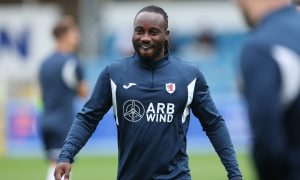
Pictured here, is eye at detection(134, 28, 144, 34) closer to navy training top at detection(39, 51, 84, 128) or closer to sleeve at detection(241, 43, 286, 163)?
sleeve at detection(241, 43, 286, 163)

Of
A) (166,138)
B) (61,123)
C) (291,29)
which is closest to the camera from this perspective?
(291,29)

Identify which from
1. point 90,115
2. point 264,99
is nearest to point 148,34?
point 90,115

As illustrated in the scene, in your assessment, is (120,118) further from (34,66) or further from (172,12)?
(172,12)

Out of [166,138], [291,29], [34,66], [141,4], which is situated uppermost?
[141,4]

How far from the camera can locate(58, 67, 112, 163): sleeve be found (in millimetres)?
6977

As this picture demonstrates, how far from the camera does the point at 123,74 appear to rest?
6.99 m

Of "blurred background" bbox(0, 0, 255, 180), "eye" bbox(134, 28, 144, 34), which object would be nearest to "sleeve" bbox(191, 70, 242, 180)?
"eye" bbox(134, 28, 144, 34)

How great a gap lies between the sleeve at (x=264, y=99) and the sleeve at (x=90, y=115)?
9.11 feet

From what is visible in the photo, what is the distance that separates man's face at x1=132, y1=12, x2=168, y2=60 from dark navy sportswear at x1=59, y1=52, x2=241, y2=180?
11 cm

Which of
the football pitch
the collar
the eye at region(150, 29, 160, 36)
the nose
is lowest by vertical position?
the football pitch

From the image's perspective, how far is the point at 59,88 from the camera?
12680 millimetres

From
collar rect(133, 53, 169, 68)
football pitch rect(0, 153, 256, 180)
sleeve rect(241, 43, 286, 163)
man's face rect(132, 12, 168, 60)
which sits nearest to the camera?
sleeve rect(241, 43, 286, 163)

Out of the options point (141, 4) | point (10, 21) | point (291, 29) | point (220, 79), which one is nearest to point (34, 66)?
point (10, 21)

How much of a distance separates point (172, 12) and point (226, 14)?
1.50 meters
